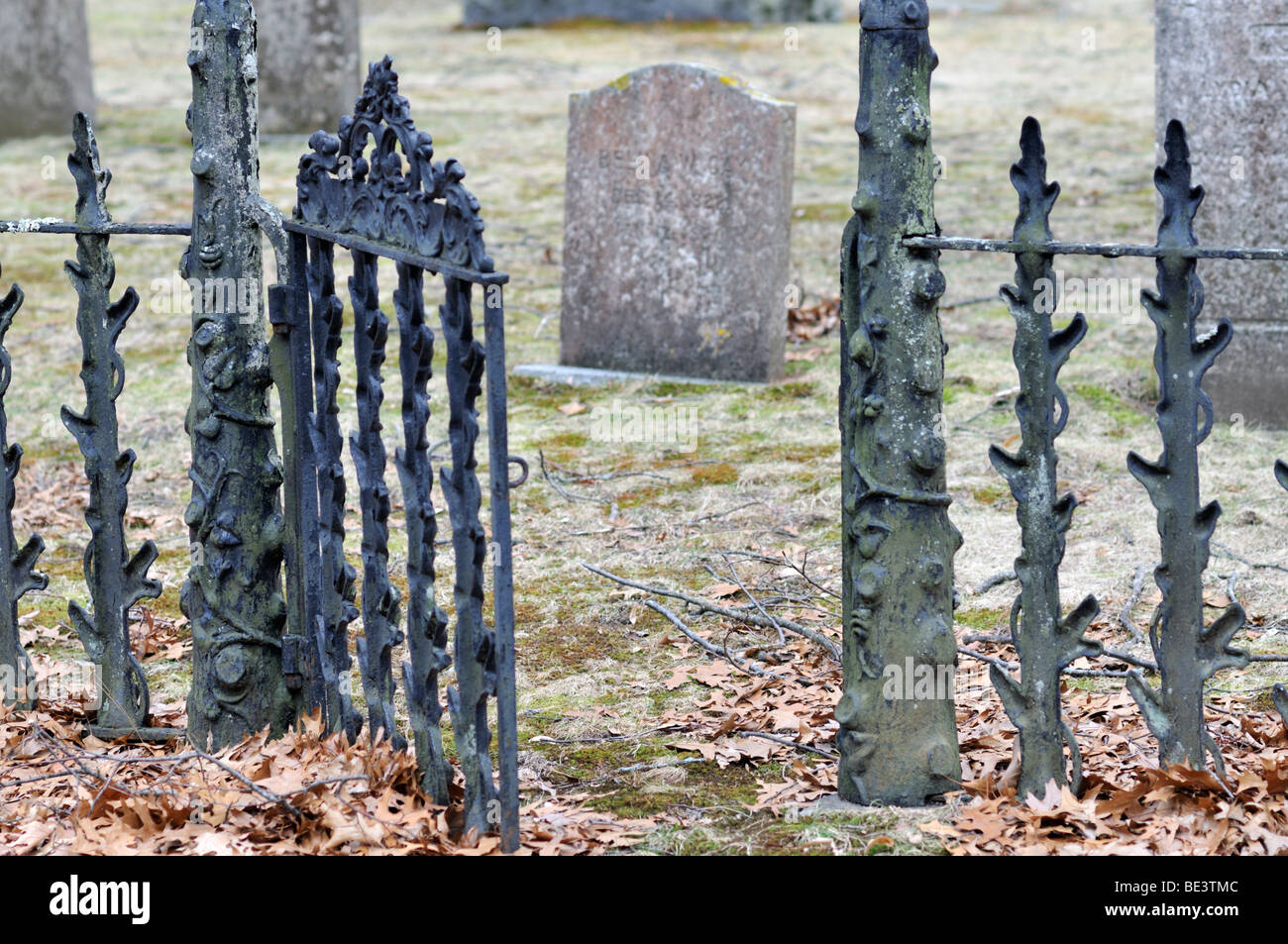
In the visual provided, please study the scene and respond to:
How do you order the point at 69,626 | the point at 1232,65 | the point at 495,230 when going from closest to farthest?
1. the point at 69,626
2. the point at 1232,65
3. the point at 495,230

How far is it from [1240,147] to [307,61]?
836 cm

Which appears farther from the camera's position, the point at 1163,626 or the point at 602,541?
the point at 602,541

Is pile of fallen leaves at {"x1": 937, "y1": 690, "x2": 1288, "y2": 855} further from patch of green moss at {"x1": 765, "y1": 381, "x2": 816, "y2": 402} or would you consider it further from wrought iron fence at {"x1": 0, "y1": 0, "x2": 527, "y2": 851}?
patch of green moss at {"x1": 765, "y1": 381, "x2": 816, "y2": 402}

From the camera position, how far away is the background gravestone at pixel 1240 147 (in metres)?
6.47

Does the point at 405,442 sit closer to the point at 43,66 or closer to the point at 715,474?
the point at 715,474

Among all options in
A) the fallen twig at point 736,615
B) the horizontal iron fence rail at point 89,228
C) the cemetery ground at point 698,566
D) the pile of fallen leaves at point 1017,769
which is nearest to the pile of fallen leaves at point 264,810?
the cemetery ground at point 698,566

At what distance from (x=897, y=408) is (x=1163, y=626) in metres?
0.78

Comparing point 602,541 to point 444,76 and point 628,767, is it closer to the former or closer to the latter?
point 628,767

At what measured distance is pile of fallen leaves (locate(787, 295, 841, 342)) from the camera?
872 centimetres

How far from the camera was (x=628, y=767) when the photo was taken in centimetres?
389

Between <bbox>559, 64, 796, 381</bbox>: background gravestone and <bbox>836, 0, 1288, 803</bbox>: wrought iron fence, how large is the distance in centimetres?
420

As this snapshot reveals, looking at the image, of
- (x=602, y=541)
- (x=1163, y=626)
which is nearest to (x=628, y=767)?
(x=1163, y=626)

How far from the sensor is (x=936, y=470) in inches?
135

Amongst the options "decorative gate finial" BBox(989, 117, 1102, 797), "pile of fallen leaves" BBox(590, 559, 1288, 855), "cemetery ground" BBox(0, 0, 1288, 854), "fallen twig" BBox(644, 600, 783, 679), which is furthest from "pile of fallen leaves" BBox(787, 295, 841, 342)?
"decorative gate finial" BBox(989, 117, 1102, 797)
